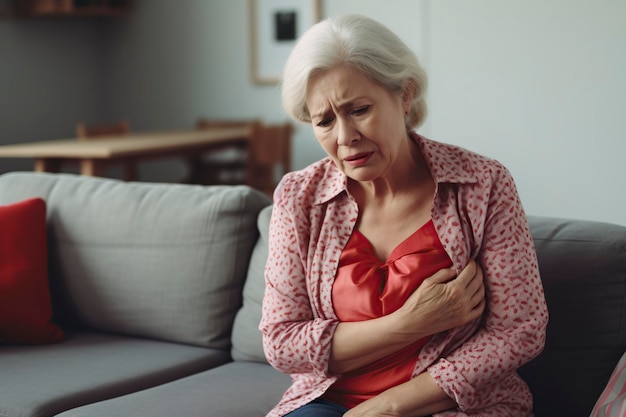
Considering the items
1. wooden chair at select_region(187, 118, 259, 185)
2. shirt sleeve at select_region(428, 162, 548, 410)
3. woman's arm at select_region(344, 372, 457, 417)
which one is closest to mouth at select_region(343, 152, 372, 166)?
shirt sleeve at select_region(428, 162, 548, 410)

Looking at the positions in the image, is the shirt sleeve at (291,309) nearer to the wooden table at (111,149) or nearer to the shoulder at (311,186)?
the shoulder at (311,186)

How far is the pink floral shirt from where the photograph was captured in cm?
145

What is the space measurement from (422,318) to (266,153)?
3.62 metres

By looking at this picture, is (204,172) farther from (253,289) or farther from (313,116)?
(313,116)

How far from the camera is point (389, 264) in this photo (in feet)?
5.00

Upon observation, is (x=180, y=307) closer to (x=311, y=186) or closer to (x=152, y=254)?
(x=152, y=254)

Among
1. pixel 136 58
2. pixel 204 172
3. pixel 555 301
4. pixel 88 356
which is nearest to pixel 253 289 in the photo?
pixel 88 356

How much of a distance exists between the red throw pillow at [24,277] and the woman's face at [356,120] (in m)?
1.10

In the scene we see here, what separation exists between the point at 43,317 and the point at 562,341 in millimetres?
1352

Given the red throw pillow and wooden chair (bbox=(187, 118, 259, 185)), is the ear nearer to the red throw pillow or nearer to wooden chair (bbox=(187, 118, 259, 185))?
the red throw pillow

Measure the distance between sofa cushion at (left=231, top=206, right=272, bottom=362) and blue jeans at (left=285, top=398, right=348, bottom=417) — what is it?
0.47 metres

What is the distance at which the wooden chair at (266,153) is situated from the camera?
4.90m

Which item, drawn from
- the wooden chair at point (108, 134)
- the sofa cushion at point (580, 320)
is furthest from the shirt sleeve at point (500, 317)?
the wooden chair at point (108, 134)

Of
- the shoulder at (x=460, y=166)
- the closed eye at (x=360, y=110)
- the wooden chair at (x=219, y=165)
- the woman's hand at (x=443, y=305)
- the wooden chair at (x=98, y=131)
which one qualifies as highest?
the closed eye at (x=360, y=110)
